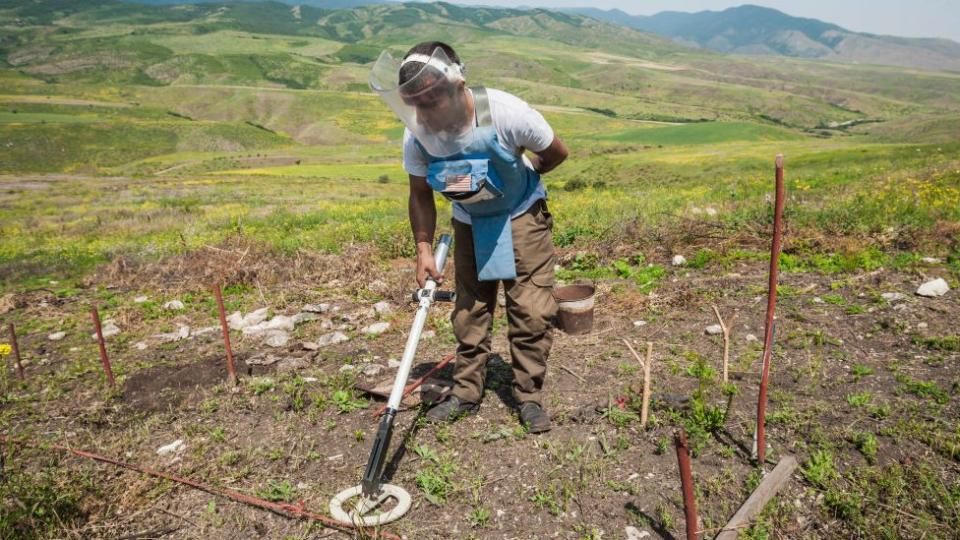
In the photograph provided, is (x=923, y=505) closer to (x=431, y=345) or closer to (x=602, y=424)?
(x=602, y=424)

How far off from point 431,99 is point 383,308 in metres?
3.86

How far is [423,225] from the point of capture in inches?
151

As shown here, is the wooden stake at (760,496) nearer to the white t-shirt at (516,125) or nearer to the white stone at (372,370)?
the white t-shirt at (516,125)

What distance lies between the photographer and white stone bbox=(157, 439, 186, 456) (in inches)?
150

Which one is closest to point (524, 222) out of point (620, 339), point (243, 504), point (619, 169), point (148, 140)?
point (620, 339)

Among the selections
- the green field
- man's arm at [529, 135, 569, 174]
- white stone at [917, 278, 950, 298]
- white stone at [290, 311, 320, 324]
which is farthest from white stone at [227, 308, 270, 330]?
white stone at [917, 278, 950, 298]

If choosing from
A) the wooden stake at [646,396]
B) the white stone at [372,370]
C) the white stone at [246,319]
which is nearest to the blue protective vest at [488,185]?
the wooden stake at [646,396]

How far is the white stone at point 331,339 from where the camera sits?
572 cm

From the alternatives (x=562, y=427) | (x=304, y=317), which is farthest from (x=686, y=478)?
(x=304, y=317)

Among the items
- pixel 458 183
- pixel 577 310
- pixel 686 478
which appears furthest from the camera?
pixel 577 310

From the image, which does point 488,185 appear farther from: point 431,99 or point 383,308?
point 383,308

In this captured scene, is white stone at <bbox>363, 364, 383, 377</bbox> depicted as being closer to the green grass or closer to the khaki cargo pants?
the khaki cargo pants

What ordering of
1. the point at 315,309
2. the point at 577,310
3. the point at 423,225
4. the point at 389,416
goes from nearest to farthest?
the point at 389,416
the point at 423,225
the point at 577,310
the point at 315,309

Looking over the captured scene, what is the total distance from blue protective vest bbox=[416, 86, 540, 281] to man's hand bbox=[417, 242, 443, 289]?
0.92 ft
